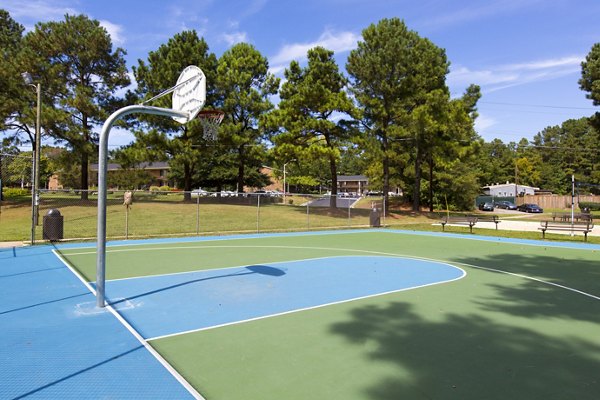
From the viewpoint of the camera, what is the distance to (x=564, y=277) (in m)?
9.54

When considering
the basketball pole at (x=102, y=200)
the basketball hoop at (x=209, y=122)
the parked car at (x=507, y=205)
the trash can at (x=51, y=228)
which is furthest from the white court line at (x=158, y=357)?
the parked car at (x=507, y=205)

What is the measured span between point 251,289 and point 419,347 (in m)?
3.99

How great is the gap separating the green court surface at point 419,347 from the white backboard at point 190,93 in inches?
143

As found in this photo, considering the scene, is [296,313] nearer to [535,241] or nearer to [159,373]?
[159,373]

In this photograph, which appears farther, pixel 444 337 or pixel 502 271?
pixel 502 271

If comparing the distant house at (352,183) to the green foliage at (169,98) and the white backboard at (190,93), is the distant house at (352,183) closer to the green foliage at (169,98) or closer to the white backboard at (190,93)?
the green foliage at (169,98)

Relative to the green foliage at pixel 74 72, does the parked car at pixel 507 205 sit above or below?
below

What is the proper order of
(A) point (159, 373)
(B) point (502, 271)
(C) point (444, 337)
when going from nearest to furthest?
(A) point (159, 373) < (C) point (444, 337) < (B) point (502, 271)

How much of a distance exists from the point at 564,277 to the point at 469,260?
2.89 metres

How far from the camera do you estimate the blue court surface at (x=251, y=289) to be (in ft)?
20.2

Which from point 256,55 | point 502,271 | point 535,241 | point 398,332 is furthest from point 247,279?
point 256,55

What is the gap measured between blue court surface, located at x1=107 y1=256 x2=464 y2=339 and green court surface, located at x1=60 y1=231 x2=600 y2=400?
0.31 metres

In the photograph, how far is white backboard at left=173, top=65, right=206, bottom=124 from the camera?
725 centimetres

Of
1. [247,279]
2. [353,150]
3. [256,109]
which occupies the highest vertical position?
[256,109]
